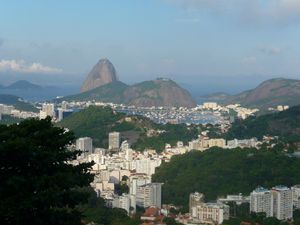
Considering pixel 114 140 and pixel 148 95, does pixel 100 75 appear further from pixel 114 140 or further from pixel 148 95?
pixel 114 140

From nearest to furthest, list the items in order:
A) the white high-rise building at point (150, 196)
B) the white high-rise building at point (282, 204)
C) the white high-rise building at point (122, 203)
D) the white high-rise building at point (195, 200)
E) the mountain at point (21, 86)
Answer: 1. the white high-rise building at point (282, 204)
2. the white high-rise building at point (195, 200)
3. the white high-rise building at point (122, 203)
4. the white high-rise building at point (150, 196)
5. the mountain at point (21, 86)

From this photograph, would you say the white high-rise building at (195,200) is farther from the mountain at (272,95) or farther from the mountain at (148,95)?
the mountain at (148,95)

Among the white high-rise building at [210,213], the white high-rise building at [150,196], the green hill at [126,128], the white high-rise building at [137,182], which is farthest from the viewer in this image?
the green hill at [126,128]

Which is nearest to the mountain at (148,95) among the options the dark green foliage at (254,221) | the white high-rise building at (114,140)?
the white high-rise building at (114,140)

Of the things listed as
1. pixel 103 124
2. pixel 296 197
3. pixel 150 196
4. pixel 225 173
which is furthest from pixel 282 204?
pixel 103 124

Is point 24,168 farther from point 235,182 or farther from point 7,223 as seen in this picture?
point 235,182

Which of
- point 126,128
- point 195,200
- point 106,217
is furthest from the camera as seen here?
point 126,128

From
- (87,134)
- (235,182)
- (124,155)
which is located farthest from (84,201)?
(87,134)
